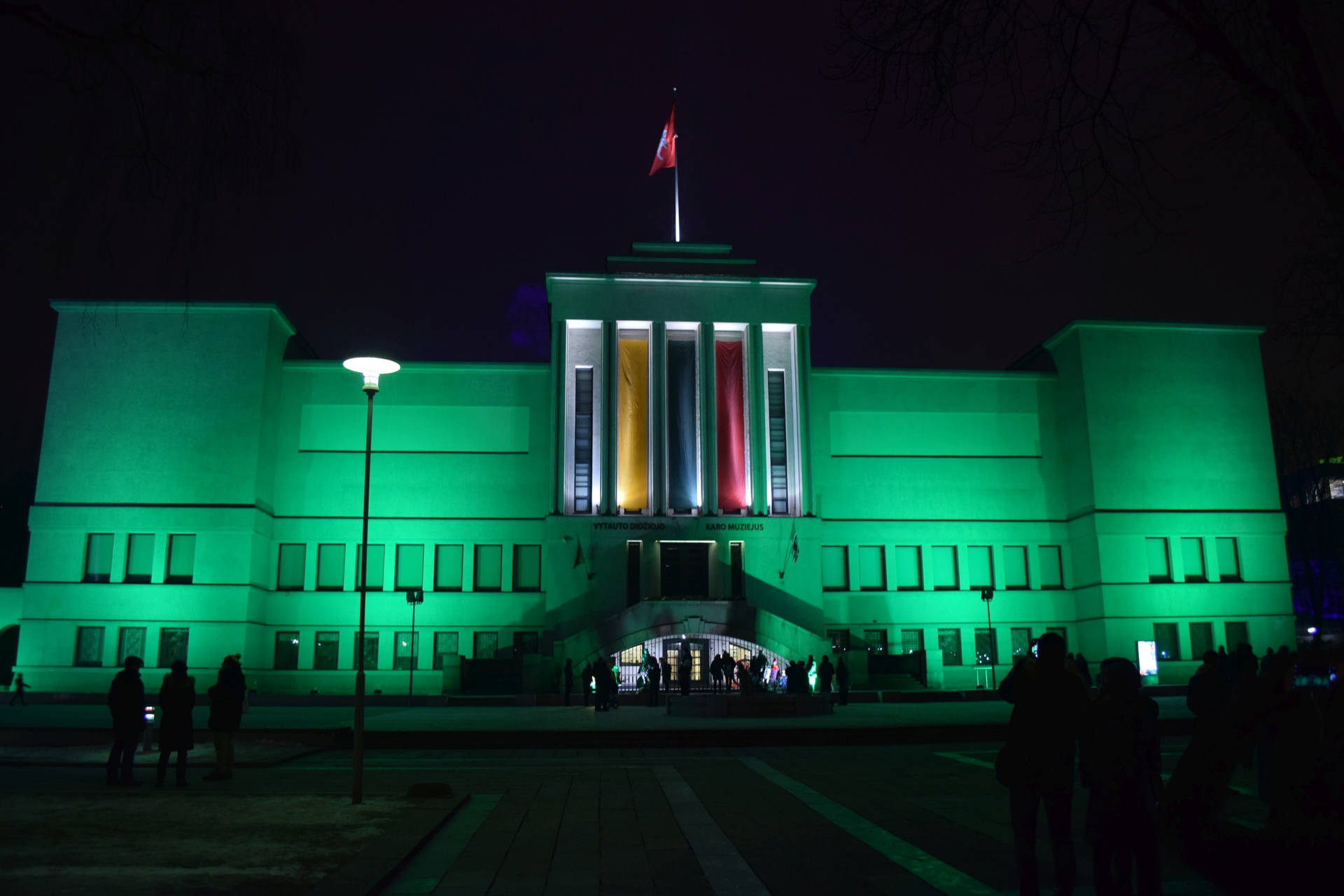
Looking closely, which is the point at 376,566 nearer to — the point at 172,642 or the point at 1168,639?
the point at 172,642

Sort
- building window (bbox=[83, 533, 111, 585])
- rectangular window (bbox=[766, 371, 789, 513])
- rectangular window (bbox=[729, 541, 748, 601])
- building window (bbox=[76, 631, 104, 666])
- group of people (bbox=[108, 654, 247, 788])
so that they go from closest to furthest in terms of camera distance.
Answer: group of people (bbox=[108, 654, 247, 788])
building window (bbox=[76, 631, 104, 666])
building window (bbox=[83, 533, 111, 585])
rectangular window (bbox=[729, 541, 748, 601])
rectangular window (bbox=[766, 371, 789, 513])

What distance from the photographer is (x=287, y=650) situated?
51.1 meters

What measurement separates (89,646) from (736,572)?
2970 centimetres

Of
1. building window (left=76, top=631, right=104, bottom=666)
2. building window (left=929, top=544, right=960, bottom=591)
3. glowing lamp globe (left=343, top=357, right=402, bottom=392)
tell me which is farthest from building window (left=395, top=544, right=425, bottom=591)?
glowing lamp globe (left=343, top=357, right=402, bottom=392)

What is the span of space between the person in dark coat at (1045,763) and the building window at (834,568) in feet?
152

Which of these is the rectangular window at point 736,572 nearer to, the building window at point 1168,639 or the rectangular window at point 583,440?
the rectangular window at point 583,440

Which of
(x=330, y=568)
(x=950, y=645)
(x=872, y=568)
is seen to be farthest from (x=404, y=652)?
(x=950, y=645)

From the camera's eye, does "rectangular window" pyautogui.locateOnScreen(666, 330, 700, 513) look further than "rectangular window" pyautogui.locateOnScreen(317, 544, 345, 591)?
Yes

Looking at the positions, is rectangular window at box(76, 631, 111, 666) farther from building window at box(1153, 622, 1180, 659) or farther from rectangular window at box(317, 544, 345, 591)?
building window at box(1153, 622, 1180, 659)

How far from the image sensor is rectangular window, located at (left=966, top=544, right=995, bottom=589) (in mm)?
53938

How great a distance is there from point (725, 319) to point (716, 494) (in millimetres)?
8969

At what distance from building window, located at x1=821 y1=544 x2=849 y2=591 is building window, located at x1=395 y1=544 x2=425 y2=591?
1988 centimetres

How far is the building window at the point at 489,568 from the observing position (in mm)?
52250

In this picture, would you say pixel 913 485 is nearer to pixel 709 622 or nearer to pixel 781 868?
pixel 709 622
